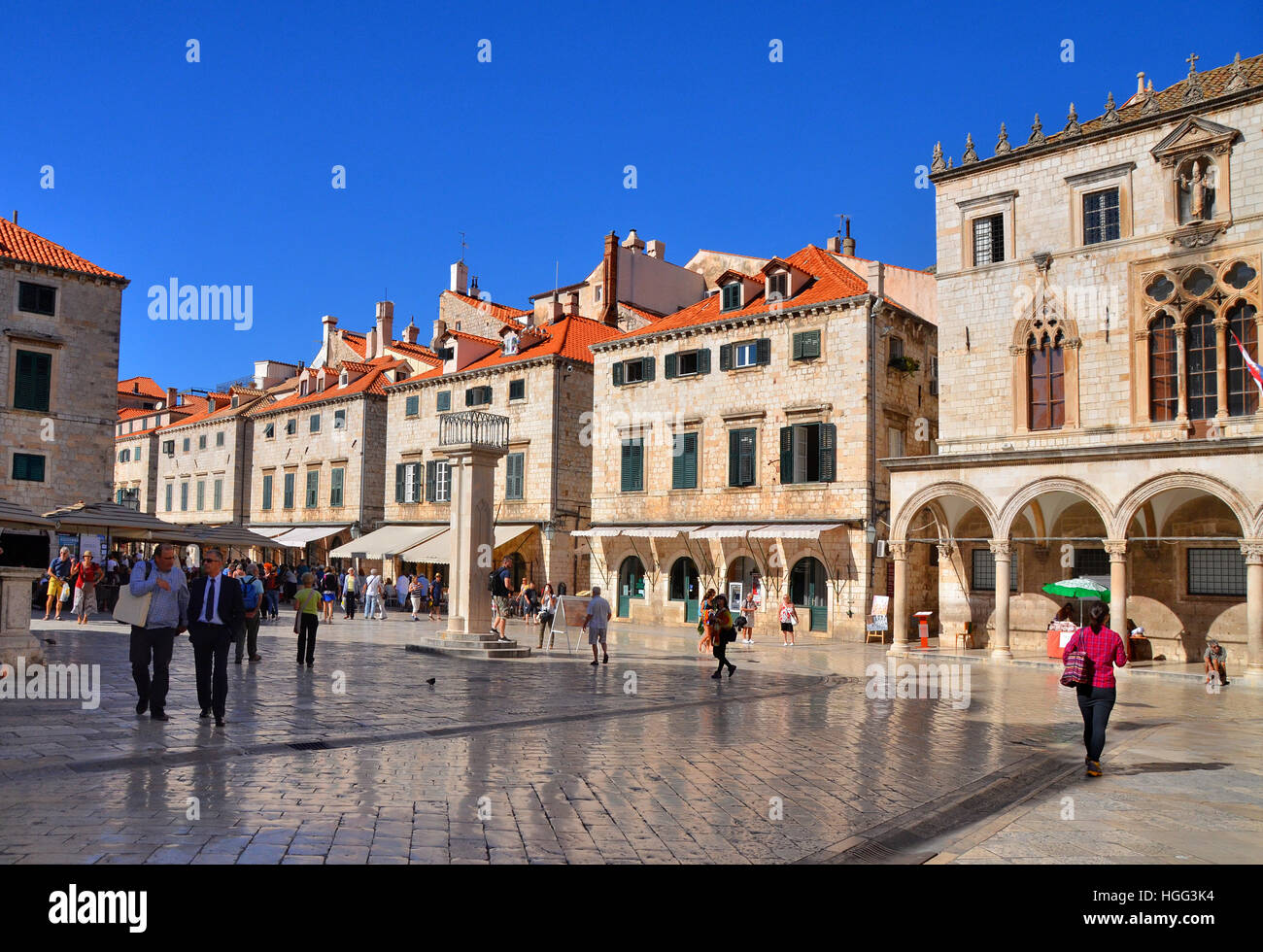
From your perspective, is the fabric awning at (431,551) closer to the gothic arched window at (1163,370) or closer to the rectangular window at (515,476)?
the rectangular window at (515,476)

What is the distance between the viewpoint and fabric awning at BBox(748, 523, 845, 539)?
1183 inches

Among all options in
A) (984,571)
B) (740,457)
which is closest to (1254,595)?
(984,571)

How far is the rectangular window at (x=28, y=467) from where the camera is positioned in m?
35.2

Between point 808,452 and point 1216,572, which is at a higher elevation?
point 808,452

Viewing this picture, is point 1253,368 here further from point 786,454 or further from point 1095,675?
point 786,454

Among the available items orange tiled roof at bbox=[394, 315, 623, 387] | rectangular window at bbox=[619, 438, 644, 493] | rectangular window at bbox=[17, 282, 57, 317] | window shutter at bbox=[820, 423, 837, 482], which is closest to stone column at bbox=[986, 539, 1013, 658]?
window shutter at bbox=[820, 423, 837, 482]

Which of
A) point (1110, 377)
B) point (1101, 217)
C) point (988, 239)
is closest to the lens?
point (1110, 377)

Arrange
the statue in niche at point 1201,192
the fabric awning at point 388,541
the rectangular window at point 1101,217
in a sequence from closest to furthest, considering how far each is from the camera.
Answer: the statue in niche at point 1201,192 → the rectangular window at point 1101,217 → the fabric awning at point 388,541

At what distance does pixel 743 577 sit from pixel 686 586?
8.16 ft

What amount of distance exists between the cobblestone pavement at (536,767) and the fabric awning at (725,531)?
47.6 ft

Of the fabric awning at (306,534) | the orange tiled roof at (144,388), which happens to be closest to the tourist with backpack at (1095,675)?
the fabric awning at (306,534)

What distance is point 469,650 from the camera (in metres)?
20.6

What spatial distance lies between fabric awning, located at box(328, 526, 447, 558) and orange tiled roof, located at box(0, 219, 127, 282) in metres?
13.8
